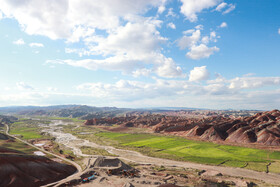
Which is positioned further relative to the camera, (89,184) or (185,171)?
(185,171)

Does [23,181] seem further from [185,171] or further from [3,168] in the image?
[185,171]

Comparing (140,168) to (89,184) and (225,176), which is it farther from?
(225,176)

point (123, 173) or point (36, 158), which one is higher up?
point (36, 158)

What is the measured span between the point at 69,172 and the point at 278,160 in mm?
73371

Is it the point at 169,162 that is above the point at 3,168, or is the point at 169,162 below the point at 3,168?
below

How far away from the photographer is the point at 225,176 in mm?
49188

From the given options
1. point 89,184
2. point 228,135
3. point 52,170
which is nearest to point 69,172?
point 52,170

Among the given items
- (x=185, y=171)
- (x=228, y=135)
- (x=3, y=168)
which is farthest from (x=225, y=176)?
(x=228, y=135)

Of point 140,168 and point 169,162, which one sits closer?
point 140,168

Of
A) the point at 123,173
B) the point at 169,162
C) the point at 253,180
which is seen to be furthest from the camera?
the point at 169,162

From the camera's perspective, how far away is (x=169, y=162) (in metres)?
64.3

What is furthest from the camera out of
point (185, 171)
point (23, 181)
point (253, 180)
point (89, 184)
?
point (185, 171)

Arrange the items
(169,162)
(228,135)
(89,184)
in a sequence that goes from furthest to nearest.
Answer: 1. (228,135)
2. (169,162)
3. (89,184)

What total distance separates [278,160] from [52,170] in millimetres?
77571
